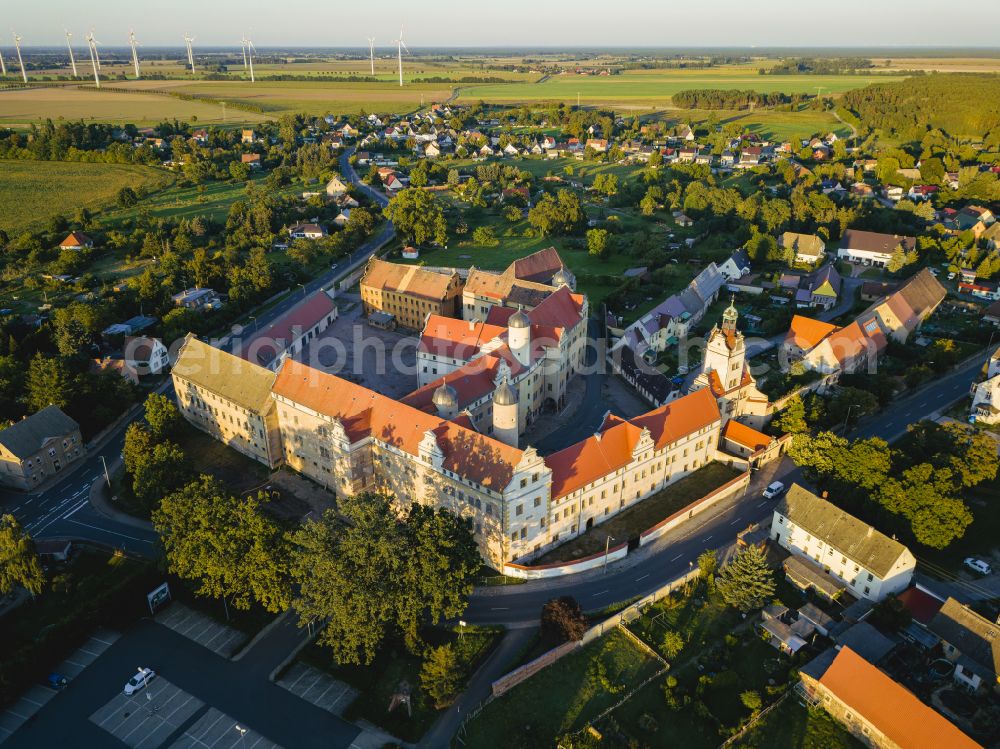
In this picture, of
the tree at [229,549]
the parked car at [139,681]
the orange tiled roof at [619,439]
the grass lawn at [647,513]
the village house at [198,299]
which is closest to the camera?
the parked car at [139,681]

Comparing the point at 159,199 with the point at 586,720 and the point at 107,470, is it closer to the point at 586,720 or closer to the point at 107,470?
the point at 107,470

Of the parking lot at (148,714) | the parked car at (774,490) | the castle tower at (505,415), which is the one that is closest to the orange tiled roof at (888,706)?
the parked car at (774,490)

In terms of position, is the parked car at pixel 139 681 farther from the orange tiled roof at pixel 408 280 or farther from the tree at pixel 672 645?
the orange tiled roof at pixel 408 280

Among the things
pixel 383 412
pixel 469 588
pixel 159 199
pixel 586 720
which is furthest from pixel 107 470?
pixel 159 199

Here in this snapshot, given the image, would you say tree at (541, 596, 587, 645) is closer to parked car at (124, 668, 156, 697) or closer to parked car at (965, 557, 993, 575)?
parked car at (124, 668, 156, 697)

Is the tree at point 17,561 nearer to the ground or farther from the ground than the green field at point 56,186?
nearer to the ground

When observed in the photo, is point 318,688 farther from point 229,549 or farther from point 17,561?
point 17,561

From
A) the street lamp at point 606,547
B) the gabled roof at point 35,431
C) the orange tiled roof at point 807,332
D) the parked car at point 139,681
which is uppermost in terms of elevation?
the orange tiled roof at point 807,332

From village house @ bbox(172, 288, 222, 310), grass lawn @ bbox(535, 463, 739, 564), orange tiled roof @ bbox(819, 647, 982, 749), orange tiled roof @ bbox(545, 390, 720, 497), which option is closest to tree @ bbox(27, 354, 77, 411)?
village house @ bbox(172, 288, 222, 310)
